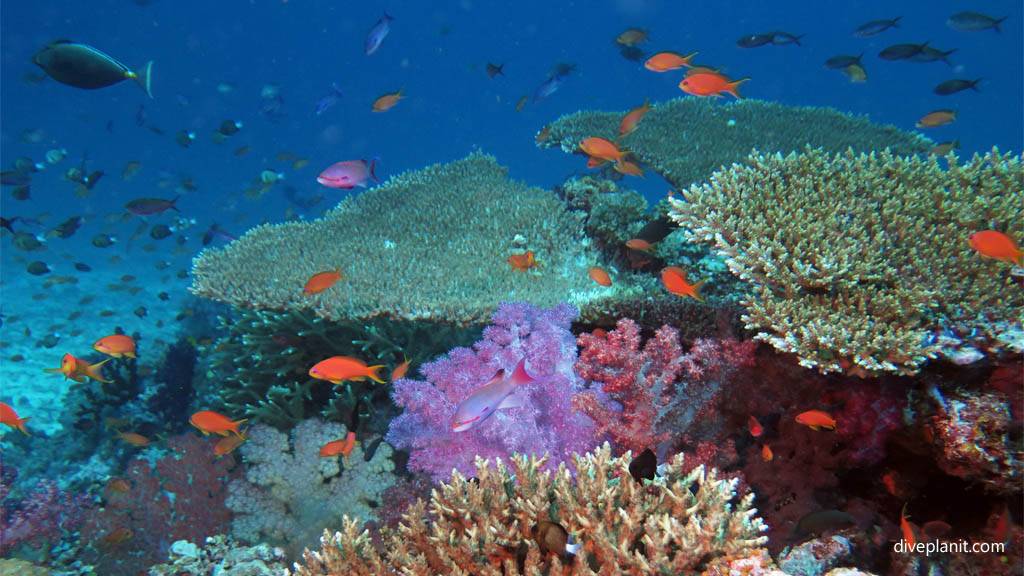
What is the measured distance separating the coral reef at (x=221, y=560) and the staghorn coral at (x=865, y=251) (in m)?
4.13

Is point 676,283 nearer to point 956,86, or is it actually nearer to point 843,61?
point 956,86

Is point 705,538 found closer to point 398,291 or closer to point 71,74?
point 398,291

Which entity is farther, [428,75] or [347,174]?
[428,75]

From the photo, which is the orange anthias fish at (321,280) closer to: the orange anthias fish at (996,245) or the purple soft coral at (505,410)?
the purple soft coral at (505,410)

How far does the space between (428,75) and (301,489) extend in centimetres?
9495

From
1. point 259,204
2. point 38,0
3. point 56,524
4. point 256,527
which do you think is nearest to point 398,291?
point 256,527

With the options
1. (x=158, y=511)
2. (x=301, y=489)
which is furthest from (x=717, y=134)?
(x=158, y=511)

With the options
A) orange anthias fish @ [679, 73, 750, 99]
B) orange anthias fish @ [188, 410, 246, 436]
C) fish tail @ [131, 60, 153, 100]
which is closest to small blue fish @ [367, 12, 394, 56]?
fish tail @ [131, 60, 153, 100]

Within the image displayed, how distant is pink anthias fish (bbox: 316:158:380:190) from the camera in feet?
17.5

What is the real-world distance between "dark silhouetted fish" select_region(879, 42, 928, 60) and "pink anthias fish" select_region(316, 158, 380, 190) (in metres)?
9.17

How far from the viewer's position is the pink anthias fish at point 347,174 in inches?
210

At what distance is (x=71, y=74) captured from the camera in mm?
4398

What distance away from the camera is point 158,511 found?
4609 mm

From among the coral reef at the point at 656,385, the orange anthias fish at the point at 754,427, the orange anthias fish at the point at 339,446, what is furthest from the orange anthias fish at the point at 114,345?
the orange anthias fish at the point at 754,427
